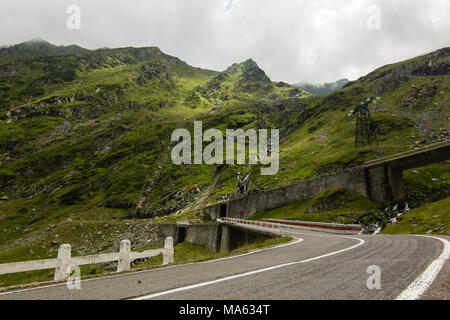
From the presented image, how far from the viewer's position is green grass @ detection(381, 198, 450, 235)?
22719 millimetres

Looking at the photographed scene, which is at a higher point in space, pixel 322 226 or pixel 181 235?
pixel 322 226

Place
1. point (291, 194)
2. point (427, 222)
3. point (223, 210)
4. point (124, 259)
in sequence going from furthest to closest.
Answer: point (223, 210) < point (291, 194) < point (427, 222) < point (124, 259)

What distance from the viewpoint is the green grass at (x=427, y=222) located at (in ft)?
74.5

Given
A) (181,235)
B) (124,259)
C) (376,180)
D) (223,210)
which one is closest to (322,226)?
(376,180)

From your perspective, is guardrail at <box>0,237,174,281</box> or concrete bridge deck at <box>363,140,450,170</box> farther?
concrete bridge deck at <box>363,140,450,170</box>

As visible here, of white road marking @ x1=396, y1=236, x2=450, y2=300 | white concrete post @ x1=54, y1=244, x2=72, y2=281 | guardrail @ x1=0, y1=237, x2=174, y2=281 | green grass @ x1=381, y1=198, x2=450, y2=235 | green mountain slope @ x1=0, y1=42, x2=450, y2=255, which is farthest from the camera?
green mountain slope @ x1=0, y1=42, x2=450, y2=255

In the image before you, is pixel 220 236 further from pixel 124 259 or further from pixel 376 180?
pixel 124 259

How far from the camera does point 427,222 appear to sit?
25.3 meters

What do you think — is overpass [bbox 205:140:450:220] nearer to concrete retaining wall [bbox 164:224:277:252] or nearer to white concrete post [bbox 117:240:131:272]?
concrete retaining wall [bbox 164:224:277:252]

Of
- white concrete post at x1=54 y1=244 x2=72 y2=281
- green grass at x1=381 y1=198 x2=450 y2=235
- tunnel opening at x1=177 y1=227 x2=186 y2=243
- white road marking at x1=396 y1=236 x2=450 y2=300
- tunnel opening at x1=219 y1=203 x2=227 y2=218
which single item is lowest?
tunnel opening at x1=177 y1=227 x2=186 y2=243

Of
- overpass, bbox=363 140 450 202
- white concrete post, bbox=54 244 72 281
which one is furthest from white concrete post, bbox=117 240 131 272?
overpass, bbox=363 140 450 202
